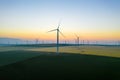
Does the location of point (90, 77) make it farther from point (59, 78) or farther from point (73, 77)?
point (59, 78)

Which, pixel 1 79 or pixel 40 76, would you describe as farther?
pixel 40 76

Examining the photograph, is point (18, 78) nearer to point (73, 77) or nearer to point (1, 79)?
point (1, 79)

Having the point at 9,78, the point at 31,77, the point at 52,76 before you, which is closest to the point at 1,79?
the point at 9,78

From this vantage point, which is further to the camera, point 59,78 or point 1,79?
point 59,78

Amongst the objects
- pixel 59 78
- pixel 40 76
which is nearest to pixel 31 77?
pixel 40 76

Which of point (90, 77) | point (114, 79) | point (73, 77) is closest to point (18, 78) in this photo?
point (73, 77)

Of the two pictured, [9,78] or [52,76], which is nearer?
[9,78]

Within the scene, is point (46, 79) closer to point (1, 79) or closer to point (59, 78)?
point (59, 78)
